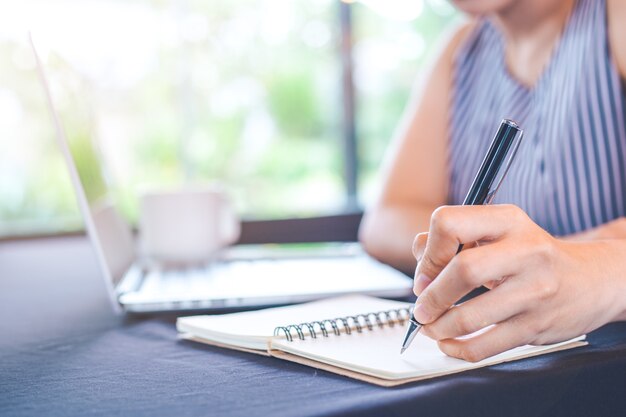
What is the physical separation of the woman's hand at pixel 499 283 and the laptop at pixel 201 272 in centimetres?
26

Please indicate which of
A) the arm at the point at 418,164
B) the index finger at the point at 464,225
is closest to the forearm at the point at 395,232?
the arm at the point at 418,164

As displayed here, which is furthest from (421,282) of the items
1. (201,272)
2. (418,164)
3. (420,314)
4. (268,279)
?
(418,164)

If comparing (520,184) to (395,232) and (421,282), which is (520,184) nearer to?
(395,232)

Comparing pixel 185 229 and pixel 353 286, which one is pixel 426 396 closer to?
pixel 353 286

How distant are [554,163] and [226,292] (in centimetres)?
59

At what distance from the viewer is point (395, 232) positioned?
1.12 m

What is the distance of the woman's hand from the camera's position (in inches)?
18.6

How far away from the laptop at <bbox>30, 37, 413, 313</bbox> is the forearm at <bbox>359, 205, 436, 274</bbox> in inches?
3.0

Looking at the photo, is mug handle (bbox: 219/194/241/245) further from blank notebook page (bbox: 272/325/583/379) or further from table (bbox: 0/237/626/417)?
blank notebook page (bbox: 272/325/583/379)

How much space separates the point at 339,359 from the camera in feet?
1.64

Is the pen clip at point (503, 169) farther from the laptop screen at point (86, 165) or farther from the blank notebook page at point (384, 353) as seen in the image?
the laptop screen at point (86, 165)

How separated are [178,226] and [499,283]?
2.02 feet

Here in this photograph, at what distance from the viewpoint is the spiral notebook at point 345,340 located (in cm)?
49

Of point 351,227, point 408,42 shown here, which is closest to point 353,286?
point 351,227
